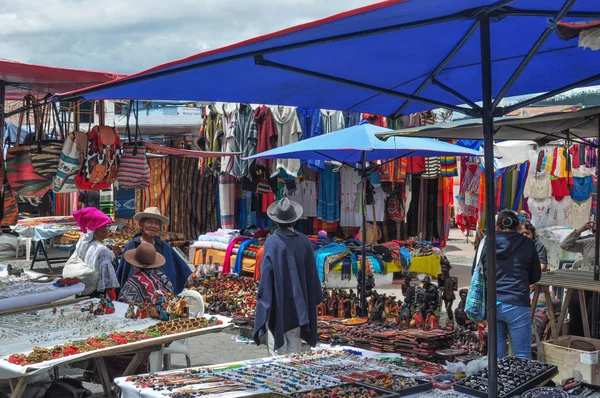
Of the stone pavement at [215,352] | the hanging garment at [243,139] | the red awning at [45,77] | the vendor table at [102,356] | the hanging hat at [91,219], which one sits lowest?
the stone pavement at [215,352]

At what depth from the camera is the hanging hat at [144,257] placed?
19.8 ft

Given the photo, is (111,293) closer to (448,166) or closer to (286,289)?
(286,289)

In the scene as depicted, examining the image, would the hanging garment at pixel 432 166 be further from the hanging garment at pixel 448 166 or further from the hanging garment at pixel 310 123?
the hanging garment at pixel 310 123

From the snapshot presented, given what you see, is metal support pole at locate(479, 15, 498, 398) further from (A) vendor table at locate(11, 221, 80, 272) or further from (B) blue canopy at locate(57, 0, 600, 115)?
(A) vendor table at locate(11, 221, 80, 272)

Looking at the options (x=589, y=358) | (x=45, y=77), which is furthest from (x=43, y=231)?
(x=589, y=358)

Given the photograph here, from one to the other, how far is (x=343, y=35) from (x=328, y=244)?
26.9 feet

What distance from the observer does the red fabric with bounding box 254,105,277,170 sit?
11992mm

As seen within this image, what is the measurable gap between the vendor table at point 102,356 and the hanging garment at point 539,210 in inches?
300

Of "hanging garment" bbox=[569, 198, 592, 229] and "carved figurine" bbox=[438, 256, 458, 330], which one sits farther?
"hanging garment" bbox=[569, 198, 592, 229]

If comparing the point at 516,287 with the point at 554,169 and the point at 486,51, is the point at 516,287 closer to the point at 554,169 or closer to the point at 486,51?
the point at 486,51

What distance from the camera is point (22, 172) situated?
5.77 meters

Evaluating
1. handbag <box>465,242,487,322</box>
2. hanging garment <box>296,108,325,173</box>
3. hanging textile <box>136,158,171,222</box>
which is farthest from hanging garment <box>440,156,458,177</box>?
handbag <box>465,242,487,322</box>

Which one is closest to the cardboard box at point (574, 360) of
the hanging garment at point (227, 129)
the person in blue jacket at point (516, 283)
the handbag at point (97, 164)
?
the person in blue jacket at point (516, 283)

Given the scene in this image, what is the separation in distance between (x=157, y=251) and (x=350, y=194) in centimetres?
649
